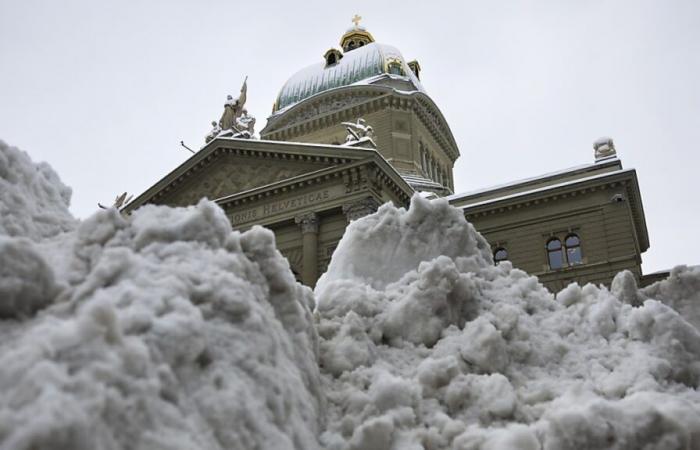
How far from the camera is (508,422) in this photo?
2.80 m

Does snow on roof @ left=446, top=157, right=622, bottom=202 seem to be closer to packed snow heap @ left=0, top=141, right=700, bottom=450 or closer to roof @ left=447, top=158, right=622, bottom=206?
roof @ left=447, top=158, right=622, bottom=206

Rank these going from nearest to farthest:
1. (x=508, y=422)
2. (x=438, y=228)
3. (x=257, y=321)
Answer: (x=257, y=321)
(x=508, y=422)
(x=438, y=228)

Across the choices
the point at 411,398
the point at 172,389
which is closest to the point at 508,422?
the point at 411,398

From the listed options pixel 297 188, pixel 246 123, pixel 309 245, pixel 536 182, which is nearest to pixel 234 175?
A: pixel 246 123

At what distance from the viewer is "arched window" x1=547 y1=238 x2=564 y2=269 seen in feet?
91.6

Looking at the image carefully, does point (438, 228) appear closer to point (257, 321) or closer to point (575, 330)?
point (575, 330)

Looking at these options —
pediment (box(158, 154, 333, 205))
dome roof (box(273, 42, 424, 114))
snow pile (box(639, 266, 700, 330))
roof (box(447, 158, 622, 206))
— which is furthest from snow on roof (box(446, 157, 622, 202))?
snow pile (box(639, 266, 700, 330))

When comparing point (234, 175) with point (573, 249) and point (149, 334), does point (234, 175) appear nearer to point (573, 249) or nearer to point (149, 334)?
point (573, 249)

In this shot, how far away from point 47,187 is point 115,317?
1.73 meters

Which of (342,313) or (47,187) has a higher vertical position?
(47,187)

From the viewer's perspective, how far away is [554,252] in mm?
28141

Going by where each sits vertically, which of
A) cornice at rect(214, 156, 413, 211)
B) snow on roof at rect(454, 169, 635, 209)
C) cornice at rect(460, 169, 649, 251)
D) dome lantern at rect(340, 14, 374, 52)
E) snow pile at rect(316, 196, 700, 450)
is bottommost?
snow pile at rect(316, 196, 700, 450)

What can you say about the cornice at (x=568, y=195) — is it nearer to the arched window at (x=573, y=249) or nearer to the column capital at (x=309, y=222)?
the arched window at (x=573, y=249)

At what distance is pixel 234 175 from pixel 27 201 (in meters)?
28.1
